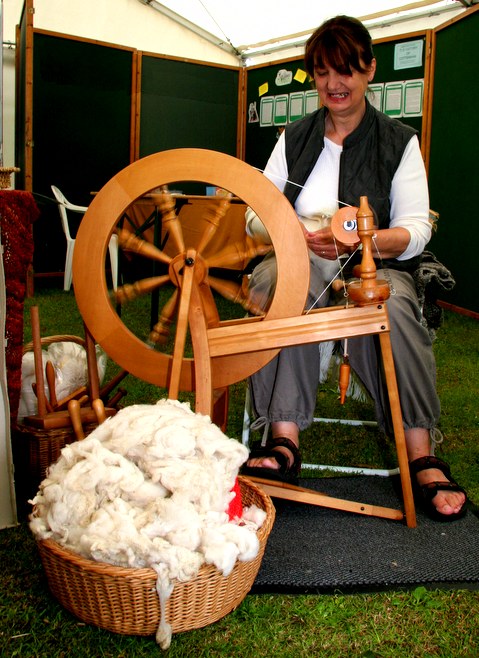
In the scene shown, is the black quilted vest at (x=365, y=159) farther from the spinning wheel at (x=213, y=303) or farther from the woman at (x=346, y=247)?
the spinning wheel at (x=213, y=303)

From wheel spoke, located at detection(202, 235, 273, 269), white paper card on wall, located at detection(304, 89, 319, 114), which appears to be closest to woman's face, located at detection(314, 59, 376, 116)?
wheel spoke, located at detection(202, 235, 273, 269)

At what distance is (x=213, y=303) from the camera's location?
167 cm

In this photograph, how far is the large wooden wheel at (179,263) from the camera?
155 cm

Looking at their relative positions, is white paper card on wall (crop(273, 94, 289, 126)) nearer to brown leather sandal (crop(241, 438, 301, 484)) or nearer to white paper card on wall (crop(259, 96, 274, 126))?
white paper card on wall (crop(259, 96, 274, 126))

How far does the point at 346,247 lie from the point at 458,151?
11.1 feet

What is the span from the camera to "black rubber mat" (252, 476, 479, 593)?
1.38 m

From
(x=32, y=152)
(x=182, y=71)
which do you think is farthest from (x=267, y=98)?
(x=32, y=152)

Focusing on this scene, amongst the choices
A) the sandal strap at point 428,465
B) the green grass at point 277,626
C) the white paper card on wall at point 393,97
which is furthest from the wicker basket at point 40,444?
the white paper card on wall at point 393,97

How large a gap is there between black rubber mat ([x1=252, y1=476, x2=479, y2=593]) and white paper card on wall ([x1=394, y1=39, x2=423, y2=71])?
3896 millimetres

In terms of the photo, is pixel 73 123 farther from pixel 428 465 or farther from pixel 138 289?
pixel 428 465

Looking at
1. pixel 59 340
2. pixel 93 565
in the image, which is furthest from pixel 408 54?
pixel 93 565

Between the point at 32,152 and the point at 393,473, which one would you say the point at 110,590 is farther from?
the point at 32,152

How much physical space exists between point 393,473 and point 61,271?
4374mm

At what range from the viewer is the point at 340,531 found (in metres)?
1.60
